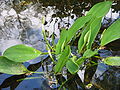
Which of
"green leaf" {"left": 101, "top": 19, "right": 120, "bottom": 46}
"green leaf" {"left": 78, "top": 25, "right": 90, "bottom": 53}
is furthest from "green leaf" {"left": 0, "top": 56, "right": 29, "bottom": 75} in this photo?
"green leaf" {"left": 101, "top": 19, "right": 120, "bottom": 46}

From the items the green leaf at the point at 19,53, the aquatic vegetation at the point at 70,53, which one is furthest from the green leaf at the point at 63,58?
the green leaf at the point at 19,53

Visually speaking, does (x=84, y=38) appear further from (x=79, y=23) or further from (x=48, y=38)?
(x=48, y=38)

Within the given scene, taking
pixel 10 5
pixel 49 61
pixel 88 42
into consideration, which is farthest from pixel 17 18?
pixel 88 42

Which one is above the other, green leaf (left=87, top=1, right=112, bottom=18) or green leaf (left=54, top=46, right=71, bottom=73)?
green leaf (left=87, top=1, right=112, bottom=18)

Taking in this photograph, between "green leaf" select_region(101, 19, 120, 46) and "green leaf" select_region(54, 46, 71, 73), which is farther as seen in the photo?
"green leaf" select_region(101, 19, 120, 46)

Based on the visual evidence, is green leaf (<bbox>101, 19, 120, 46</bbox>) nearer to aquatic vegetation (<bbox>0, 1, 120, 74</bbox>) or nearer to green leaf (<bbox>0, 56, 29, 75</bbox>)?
aquatic vegetation (<bbox>0, 1, 120, 74</bbox>)

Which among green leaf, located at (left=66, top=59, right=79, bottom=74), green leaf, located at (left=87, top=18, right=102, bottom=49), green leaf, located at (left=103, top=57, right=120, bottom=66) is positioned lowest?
green leaf, located at (left=103, top=57, right=120, bottom=66)

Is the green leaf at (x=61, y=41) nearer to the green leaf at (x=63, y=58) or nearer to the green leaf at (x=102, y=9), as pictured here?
the green leaf at (x=63, y=58)

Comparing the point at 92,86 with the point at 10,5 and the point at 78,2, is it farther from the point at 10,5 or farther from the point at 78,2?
the point at 10,5
